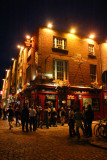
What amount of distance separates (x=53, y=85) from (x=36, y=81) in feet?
6.19

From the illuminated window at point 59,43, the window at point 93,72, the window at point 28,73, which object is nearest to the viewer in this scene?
the illuminated window at point 59,43

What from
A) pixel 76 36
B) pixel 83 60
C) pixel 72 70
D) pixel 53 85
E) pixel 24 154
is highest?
pixel 76 36

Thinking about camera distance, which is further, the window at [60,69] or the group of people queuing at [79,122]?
the window at [60,69]

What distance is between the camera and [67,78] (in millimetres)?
18203

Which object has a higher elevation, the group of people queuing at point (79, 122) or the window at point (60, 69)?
the window at point (60, 69)

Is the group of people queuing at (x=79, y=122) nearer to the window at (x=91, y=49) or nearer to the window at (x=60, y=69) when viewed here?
the window at (x=60, y=69)

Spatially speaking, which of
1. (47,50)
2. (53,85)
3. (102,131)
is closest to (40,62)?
(47,50)

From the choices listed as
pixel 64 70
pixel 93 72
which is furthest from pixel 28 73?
pixel 93 72

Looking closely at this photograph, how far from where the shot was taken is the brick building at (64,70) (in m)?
16.8

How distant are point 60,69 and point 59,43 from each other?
3176mm

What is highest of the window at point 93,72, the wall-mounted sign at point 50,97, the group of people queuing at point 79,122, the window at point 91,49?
the window at point 91,49

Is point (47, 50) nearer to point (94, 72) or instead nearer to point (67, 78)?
point (67, 78)

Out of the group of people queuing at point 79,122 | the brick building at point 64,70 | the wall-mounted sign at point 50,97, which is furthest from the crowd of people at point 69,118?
the brick building at point 64,70

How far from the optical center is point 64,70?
18.3m
